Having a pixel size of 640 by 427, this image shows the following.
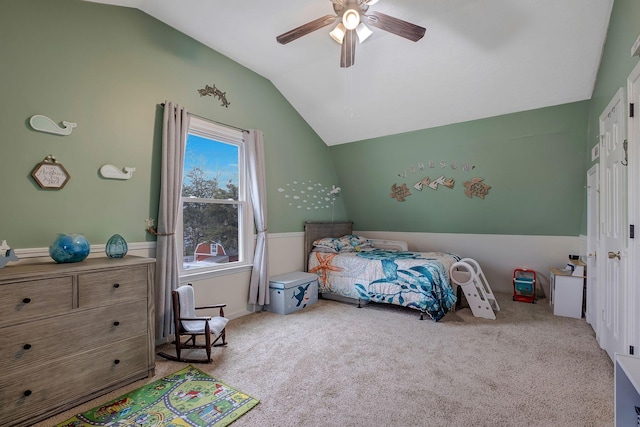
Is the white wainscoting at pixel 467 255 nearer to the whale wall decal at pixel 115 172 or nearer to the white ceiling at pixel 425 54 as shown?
the whale wall decal at pixel 115 172

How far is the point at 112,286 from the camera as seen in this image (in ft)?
6.79

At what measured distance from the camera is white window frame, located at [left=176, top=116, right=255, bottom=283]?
3184 mm

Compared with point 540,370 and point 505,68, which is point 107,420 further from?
point 505,68

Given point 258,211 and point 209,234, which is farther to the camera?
point 258,211

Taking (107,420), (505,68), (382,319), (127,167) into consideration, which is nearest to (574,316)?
(382,319)

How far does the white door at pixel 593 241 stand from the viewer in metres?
2.95

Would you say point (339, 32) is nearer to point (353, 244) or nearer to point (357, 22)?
point (357, 22)

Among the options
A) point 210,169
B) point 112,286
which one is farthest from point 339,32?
point 112,286

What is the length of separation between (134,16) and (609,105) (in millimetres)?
3983

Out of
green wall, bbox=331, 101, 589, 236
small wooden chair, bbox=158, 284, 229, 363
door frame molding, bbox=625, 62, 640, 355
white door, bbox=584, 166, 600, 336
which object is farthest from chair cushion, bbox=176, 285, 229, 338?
white door, bbox=584, 166, 600, 336

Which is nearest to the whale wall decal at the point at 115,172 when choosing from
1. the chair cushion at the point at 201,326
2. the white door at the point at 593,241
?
the chair cushion at the point at 201,326

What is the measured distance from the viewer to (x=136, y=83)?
2.68 m

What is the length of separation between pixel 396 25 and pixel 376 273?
270 centimetres

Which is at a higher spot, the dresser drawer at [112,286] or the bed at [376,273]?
the dresser drawer at [112,286]
